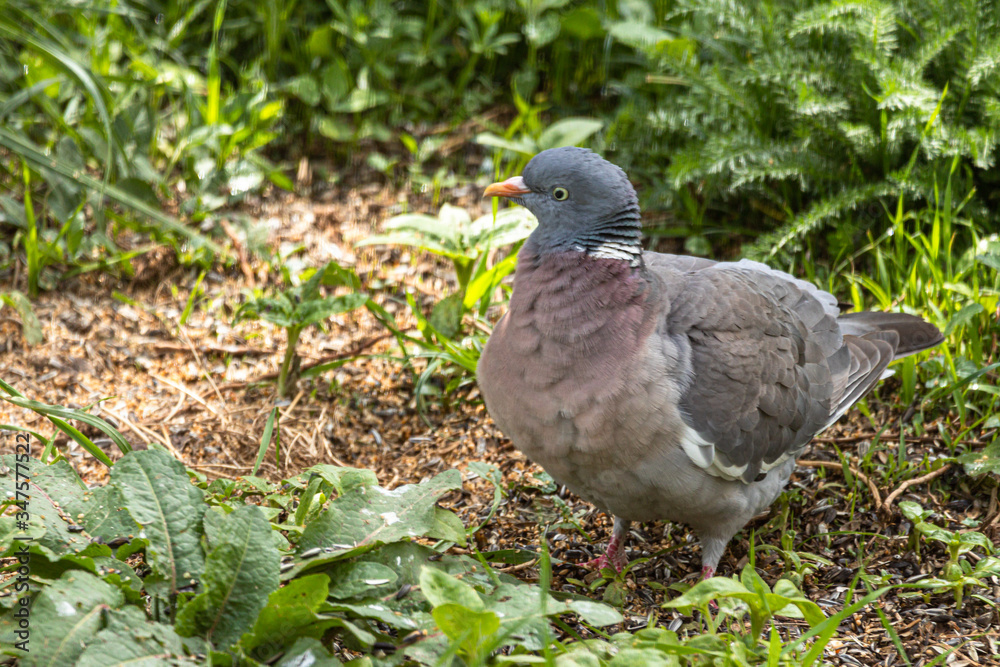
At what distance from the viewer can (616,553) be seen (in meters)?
3.38

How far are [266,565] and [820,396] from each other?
7.27ft

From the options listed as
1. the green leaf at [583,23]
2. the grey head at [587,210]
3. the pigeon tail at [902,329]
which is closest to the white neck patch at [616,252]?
the grey head at [587,210]

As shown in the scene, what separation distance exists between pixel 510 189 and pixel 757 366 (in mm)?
1129

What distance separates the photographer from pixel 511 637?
2.30m

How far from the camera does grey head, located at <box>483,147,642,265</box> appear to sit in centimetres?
315

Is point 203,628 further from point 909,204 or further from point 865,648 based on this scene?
point 909,204

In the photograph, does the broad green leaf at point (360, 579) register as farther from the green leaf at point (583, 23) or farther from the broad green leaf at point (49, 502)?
the green leaf at point (583, 23)

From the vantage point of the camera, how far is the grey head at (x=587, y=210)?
10.3 ft

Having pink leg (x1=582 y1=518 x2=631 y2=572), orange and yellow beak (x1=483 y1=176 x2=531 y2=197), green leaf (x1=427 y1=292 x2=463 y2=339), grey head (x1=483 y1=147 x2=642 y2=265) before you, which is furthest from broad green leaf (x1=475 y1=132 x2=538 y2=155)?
pink leg (x1=582 y1=518 x2=631 y2=572)

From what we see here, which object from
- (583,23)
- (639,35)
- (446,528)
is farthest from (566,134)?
(446,528)

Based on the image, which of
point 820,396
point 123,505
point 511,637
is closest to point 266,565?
point 123,505

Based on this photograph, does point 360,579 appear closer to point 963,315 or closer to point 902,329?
point 902,329

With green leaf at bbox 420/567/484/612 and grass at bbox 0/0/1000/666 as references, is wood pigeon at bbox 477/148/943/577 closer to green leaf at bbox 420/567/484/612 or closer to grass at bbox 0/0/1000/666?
grass at bbox 0/0/1000/666

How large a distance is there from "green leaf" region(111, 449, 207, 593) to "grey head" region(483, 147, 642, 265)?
4.82 ft
